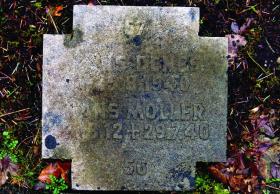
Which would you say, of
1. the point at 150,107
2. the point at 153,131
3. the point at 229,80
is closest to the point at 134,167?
the point at 153,131

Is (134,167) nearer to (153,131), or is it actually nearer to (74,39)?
(153,131)

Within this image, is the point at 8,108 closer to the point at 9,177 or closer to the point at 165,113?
the point at 9,177

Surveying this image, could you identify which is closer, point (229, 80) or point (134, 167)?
point (134, 167)

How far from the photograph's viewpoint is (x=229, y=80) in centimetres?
356

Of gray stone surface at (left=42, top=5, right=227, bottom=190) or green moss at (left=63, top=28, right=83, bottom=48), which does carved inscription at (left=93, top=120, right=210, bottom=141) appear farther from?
green moss at (left=63, top=28, right=83, bottom=48)

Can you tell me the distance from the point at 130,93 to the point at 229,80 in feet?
2.61

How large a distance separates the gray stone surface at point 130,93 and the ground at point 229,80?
258mm

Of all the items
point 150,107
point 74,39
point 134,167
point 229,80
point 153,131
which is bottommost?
point 134,167

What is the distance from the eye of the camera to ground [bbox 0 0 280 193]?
3.54 meters

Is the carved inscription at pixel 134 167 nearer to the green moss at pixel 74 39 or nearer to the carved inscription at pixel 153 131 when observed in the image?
the carved inscription at pixel 153 131

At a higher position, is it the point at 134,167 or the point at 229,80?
the point at 229,80

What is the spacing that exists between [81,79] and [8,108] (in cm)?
68

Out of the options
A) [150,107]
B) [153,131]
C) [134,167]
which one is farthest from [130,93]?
[134,167]

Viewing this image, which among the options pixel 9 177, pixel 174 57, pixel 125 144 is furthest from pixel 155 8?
pixel 9 177
